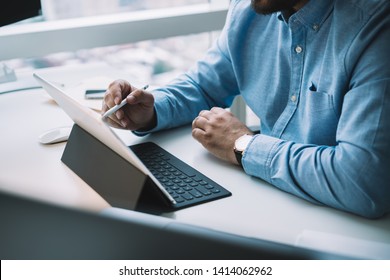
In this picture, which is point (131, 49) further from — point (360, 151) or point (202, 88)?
point (360, 151)

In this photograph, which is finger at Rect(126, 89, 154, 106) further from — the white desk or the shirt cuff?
the shirt cuff

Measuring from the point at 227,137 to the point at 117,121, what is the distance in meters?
0.31

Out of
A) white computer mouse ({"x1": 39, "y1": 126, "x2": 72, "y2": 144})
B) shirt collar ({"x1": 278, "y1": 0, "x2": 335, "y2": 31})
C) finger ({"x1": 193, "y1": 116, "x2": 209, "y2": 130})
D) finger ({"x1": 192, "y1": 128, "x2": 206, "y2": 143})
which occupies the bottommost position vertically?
white computer mouse ({"x1": 39, "y1": 126, "x2": 72, "y2": 144})

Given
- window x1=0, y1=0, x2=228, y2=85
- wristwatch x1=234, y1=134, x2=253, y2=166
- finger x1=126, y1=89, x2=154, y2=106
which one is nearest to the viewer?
wristwatch x1=234, y1=134, x2=253, y2=166

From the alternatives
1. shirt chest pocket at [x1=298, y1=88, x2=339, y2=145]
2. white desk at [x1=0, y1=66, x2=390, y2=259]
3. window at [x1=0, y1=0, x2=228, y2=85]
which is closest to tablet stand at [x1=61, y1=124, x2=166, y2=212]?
white desk at [x1=0, y1=66, x2=390, y2=259]

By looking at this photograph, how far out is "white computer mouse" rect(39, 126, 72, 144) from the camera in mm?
1150

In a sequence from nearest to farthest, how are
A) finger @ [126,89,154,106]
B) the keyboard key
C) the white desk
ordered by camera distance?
the white desk → the keyboard key → finger @ [126,89,154,106]

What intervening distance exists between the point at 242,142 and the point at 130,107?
33 cm

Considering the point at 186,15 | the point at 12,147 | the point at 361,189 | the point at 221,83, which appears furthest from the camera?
the point at 186,15

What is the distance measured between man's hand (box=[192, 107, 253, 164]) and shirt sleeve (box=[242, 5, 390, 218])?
16 centimetres

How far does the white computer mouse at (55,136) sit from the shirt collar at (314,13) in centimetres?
62

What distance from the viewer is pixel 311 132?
3.27 feet
